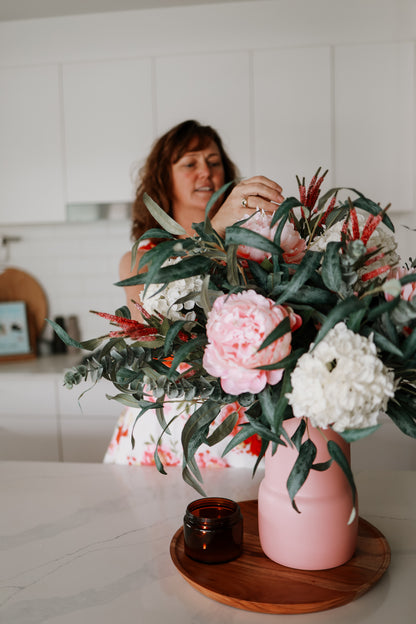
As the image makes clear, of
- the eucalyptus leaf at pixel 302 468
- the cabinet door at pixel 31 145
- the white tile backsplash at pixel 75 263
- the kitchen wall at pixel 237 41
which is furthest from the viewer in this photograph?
the white tile backsplash at pixel 75 263

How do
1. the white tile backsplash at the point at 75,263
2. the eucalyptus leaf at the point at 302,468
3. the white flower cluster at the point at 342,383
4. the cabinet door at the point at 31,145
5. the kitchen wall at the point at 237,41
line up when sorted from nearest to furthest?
the white flower cluster at the point at 342,383
the eucalyptus leaf at the point at 302,468
the kitchen wall at the point at 237,41
the cabinet door at the point at 31,145
the white tile backsplash at the point at 75,263

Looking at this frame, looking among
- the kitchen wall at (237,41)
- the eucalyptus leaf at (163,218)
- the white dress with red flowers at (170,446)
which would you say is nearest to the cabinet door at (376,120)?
the kitchen wall at (237,41)

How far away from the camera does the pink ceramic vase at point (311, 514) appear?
0.69 m

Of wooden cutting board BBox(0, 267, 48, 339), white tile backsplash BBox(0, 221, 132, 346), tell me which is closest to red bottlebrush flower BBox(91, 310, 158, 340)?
white tile backsplash BBox(0, 221, 132, 346)

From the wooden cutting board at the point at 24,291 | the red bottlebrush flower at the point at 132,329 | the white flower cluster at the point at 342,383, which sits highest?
the red bottlebrush flower at the point at 132,329

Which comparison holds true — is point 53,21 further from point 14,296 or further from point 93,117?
point 14,296

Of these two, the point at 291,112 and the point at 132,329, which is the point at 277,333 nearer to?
A: the point at 132,329

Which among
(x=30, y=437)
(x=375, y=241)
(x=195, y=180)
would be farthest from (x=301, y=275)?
(x=30, y=437)

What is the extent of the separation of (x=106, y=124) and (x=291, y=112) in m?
0.92

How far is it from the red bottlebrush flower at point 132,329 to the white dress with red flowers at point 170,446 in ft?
1.65

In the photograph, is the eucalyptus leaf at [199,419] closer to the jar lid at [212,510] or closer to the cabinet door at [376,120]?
the jar lid at [212,510]

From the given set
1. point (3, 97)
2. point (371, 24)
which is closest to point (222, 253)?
point (371, 24)

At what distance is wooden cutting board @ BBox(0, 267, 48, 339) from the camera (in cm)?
321

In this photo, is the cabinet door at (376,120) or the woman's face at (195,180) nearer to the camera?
the woman's face at (195,180)
